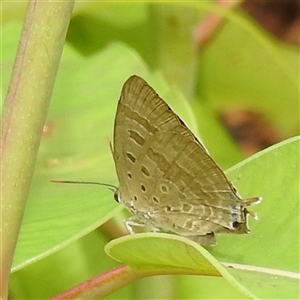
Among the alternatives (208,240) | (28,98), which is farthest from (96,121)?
(28,98)

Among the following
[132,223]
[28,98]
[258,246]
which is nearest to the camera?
[28,98]

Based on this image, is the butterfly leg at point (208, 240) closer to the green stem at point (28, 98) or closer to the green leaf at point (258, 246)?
the green leaf at point (258, 246)

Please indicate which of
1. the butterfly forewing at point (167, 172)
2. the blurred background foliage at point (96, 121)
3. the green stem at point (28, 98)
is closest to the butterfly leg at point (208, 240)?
the butterfly forewing at point (167, 172)

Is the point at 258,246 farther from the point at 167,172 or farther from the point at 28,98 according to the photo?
the point at 28,98

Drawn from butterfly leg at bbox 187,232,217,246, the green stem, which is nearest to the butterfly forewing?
butterfly leg at bbox 187,232,217,246

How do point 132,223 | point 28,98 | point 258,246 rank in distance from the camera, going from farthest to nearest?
point 132,223 → point 258,246 → point 28,98

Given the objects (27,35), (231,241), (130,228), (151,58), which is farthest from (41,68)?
(151,58)

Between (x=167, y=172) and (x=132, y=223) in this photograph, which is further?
(x=132, y=223)

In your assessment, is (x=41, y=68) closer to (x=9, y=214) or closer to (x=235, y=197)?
(x=9, y=214)
